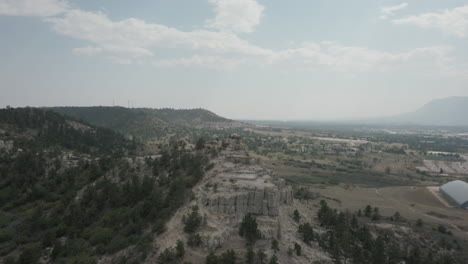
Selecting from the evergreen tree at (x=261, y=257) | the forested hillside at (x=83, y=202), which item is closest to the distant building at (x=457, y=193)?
the forested hillside at (x=83, y=202)

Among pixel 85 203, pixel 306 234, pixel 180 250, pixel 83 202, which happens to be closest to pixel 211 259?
pixel 180 250

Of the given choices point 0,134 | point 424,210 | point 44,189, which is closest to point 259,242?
point 44,189

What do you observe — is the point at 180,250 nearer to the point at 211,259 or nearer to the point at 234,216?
the point at 211,259

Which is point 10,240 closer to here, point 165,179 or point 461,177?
point 165,179

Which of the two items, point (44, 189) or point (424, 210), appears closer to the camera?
point (44, 189)

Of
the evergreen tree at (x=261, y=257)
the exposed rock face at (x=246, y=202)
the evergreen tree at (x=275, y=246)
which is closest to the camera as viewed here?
the evergreen tree at (x=261, y=257)

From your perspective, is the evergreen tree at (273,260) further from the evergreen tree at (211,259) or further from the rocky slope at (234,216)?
the evergreen tree at (211,259)

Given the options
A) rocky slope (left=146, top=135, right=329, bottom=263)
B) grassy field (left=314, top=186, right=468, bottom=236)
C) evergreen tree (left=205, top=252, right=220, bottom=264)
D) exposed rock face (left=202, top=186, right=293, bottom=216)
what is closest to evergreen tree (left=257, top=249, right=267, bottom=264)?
rocky slope (left=146, top=135, right=329, bottom=263)
